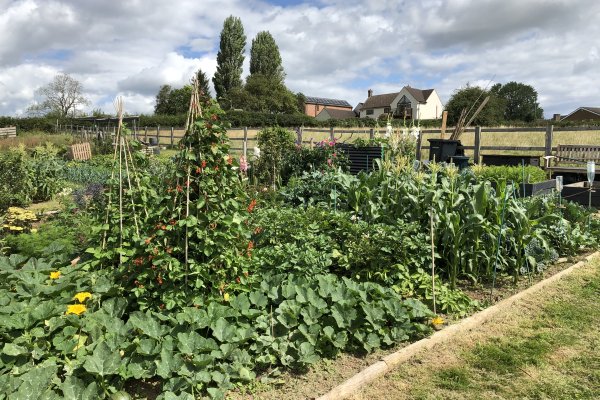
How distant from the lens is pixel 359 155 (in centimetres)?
880

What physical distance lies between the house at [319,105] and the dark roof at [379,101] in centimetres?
624

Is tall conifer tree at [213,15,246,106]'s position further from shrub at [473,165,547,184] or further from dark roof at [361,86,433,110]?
shrub at [473,165,547,184]

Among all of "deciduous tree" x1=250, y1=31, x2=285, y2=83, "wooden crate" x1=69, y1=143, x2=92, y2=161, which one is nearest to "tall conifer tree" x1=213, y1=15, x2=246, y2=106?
"deciduous tree" x1=250, y1=31, x2=285, y2=83

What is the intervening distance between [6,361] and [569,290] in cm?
444

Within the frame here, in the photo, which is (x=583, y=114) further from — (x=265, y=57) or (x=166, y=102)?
(x=166, y=102)

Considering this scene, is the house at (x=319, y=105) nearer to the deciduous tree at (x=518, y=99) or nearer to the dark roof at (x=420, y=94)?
the dark roof at (x=420, y=94)

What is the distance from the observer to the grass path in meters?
2.48

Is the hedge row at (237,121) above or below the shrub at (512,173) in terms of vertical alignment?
above

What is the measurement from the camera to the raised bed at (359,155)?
8.51 m

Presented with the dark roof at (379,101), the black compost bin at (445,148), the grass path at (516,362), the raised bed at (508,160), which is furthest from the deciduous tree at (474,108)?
the dark roof at (379,101)

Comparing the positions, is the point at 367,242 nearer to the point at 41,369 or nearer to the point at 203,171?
the point at 203,171

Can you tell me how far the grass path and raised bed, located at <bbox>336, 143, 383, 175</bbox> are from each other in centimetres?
515

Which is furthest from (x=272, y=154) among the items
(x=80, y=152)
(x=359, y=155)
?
(x=80, y=152)

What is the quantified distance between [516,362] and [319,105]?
8255 cm
